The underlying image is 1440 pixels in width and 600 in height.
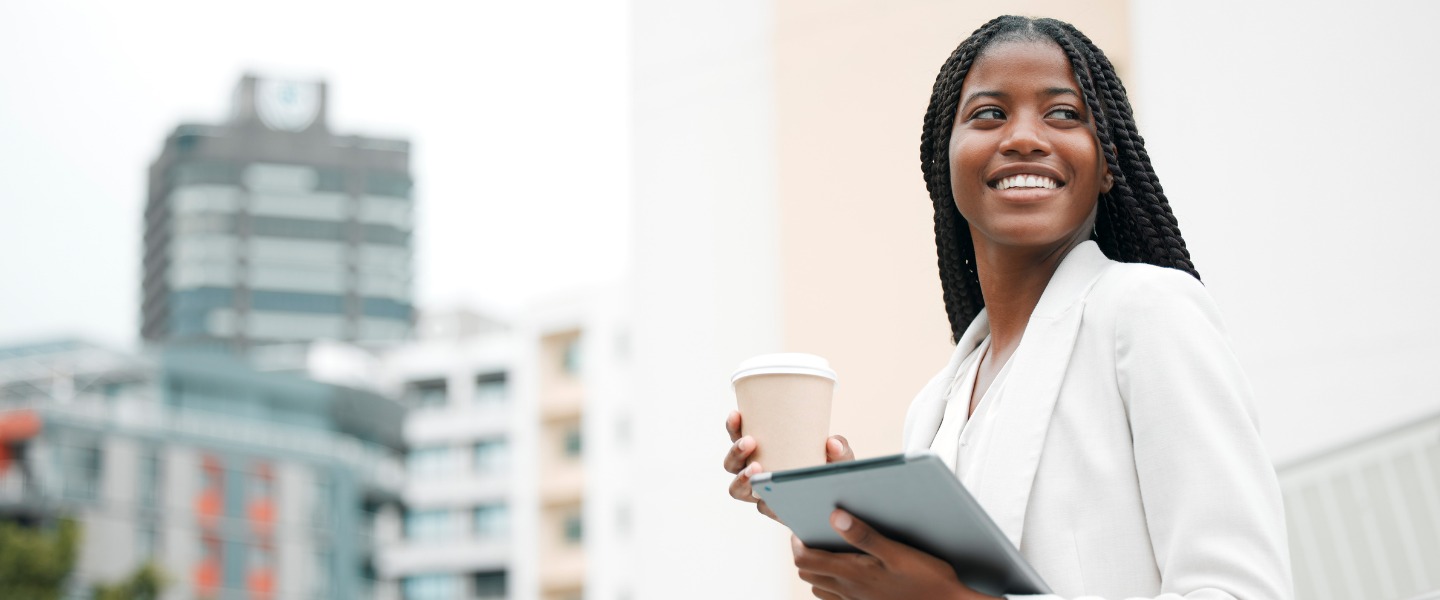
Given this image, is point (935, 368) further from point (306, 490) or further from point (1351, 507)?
point (306, 490)

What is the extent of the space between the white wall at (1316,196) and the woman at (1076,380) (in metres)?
2.36

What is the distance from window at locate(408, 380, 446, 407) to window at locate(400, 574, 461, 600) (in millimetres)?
5374

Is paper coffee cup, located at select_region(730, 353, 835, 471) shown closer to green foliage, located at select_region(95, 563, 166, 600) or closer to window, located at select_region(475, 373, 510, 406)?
green foliage, located at select_region(95, 563, 166, 600)

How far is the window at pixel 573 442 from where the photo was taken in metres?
40.0

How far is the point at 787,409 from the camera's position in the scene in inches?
56.7

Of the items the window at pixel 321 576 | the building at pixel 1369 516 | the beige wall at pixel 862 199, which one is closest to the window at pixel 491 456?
the window at pixel 321 576

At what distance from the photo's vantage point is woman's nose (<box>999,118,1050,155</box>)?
4.86 feet

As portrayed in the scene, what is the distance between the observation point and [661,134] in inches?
224

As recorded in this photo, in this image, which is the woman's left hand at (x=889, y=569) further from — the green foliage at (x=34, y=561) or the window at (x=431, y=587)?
the window at (x=431, y=587)

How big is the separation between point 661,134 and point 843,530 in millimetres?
4517

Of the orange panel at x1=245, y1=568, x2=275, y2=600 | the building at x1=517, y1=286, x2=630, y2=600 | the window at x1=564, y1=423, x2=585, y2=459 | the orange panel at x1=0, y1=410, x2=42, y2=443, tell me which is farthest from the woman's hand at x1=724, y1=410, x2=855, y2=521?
the orange panel at x1=245, y1=568, x2=275, y2=600

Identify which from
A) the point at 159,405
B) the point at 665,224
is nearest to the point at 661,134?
the point at 665,224

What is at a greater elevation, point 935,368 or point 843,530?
point 935,368

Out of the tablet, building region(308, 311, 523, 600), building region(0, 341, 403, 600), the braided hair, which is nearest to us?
the tablet
